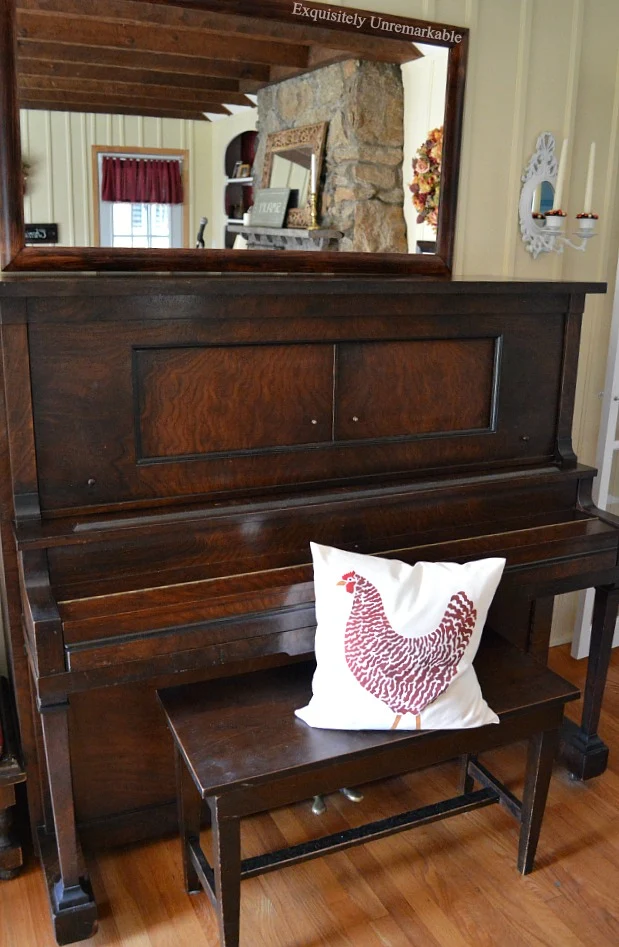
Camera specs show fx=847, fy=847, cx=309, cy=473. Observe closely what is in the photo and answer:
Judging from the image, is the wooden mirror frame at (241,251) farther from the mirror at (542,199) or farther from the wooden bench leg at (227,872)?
the wooden bench leg at (227,872)

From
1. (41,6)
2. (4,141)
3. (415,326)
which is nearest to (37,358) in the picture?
(4,141)

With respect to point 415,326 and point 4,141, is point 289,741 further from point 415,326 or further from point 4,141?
point 4,141

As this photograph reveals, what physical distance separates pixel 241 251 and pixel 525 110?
111 cm

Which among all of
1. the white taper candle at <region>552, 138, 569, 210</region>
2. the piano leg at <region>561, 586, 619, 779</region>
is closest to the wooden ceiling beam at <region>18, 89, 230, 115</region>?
the white taper candle at <region>552, 138, 569, 210</region>

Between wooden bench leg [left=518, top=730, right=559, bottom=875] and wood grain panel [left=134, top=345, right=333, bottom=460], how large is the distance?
2.97 feet

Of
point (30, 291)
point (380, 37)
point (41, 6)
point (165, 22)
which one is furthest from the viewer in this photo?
point (380, 37)

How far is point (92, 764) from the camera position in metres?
2.13

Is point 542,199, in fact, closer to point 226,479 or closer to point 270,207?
point 270,207

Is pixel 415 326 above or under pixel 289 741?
above

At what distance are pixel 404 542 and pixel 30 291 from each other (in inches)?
41.7

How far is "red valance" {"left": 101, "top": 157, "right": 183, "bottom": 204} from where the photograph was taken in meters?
2.02

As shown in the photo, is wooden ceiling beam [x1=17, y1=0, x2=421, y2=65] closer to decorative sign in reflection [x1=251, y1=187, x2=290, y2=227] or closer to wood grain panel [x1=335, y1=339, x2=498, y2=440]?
decorative sign in reflection [x1=251, y1=187, x2=290, y2=227]

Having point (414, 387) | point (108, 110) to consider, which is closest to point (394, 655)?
point (414, 387)

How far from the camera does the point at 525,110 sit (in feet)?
8.67
